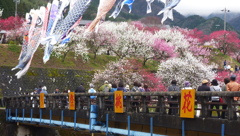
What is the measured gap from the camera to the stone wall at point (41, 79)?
38.5 meters

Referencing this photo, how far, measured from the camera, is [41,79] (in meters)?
40.6

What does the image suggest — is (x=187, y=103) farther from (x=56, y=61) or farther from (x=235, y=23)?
(x=235, y=23)

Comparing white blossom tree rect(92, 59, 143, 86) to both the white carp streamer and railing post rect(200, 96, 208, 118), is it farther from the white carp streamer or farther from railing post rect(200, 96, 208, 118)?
railing post rect(200, 96, 208, 118)

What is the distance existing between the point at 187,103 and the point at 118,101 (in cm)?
340

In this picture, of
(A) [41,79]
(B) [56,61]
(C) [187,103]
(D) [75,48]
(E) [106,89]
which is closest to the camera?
(C) [187,103]

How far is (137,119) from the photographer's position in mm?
13141

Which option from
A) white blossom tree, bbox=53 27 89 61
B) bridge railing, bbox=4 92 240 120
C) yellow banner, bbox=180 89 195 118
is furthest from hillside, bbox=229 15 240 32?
yellow banner, bbox=180 89 195 118

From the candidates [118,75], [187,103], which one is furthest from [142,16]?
[187,103]

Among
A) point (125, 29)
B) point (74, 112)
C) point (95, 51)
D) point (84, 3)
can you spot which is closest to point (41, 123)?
point (74, 112)

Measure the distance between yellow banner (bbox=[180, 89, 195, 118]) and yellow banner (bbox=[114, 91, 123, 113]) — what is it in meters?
2.95

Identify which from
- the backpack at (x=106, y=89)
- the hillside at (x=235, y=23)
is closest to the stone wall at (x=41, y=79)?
the backpack at (x=106, y=89)

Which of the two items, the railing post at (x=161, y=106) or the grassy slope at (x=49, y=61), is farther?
the grassy slope at (x=49, y=61)

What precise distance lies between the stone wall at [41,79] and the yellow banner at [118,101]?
25143mm

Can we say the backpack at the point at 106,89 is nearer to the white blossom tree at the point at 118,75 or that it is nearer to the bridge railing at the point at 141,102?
the bridge railing at the point at 141,102
